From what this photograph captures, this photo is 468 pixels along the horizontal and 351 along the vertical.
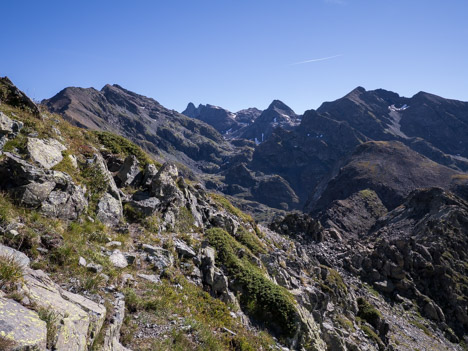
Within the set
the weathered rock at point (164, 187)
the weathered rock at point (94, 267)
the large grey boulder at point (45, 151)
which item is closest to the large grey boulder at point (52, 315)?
the weathered rock at point (94, 267)

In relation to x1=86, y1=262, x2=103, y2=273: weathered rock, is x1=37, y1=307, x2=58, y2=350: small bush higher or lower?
higher

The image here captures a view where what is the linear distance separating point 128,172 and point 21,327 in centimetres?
1478

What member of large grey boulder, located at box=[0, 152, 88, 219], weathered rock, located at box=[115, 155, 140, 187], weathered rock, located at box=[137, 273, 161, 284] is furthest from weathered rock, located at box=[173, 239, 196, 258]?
weathered rock, located at box=[115, 155, 140, 187]

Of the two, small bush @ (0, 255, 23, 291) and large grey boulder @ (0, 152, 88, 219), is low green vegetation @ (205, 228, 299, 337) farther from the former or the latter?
small bush @ (0, 255, 23, 291)

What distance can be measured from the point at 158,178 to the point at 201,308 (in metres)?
10.5

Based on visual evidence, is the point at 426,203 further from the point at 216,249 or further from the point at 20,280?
the point at 20,280

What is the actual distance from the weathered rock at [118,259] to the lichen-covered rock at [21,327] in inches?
216

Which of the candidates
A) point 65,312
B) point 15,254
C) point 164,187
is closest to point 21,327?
point 65,312

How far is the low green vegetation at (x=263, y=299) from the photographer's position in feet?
45.8

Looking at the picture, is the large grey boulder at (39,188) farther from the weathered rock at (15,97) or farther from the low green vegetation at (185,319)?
the weathered rock at (15,97)

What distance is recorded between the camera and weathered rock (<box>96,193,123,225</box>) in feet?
44.5

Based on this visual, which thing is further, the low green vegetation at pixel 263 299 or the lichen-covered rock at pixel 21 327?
the low green vegetation at pixel 263 299

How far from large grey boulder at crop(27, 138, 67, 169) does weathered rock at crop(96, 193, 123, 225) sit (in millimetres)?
2936

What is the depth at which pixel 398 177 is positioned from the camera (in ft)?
596
